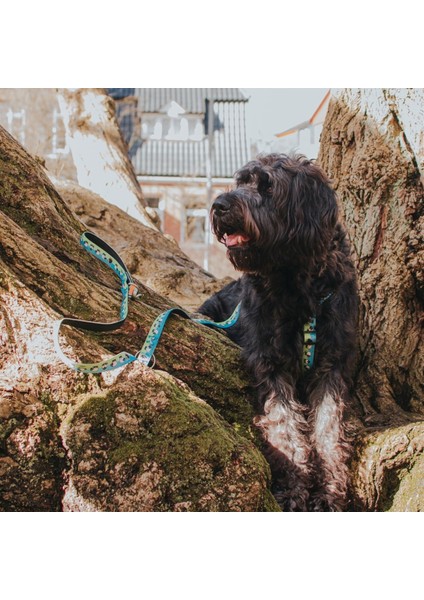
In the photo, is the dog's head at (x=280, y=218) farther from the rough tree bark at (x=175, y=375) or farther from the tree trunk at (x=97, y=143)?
the tree trunk at (x=97, y=143)

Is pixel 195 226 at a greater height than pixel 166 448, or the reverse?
pixel 195 226

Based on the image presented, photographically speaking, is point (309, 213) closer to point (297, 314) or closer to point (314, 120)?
point (297, 314)

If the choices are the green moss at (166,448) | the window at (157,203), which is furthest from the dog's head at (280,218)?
the window at (157,203)

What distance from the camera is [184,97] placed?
22.3 meters

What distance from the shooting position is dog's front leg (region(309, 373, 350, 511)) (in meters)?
3.92

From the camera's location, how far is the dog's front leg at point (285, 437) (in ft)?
13.0

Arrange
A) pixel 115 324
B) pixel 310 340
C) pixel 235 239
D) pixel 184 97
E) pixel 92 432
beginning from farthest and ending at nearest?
pixel 184 97, pixel 310 340, pixel 235 239, pixel 115 324, pixel 92 432

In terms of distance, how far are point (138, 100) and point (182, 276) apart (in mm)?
15549

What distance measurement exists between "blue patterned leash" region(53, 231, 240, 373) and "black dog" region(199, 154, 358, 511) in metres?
0.61

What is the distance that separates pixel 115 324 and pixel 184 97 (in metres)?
20.1

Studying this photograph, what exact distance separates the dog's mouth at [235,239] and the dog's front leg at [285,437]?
0.91 meters

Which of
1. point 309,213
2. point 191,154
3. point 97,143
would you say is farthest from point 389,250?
point 191,154

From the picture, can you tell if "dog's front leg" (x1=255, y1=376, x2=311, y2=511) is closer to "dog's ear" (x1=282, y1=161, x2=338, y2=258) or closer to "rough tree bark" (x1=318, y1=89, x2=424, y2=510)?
"rough tree bark" (x1=318, y1=89, x2=424, y2=510)

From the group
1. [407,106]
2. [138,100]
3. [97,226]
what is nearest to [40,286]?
[407,106]
